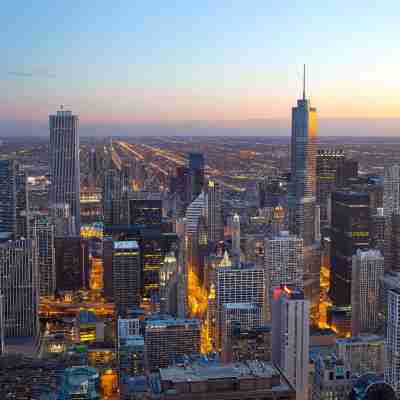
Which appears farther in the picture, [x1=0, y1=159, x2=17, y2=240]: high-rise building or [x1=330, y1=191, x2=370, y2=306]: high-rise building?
[x1=330, y1=191, x2=370, y2=306]: high-rise building

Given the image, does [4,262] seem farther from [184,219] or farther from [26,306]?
[184,219]

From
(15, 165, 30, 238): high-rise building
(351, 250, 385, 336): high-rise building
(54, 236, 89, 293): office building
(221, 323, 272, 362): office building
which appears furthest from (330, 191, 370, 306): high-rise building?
(15, 165, 30, 238): high-rise building

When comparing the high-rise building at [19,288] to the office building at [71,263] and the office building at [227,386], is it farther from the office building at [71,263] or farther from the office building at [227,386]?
the office building at [227,386]

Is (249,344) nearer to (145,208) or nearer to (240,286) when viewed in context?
(240,286)

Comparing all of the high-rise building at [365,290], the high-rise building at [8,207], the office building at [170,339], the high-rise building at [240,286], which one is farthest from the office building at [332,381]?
the high-rise building at [8,207]

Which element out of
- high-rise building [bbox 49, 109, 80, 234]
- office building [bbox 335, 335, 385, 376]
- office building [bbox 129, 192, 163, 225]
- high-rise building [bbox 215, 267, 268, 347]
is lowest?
office building [bbox 335, 335, 385, 376]

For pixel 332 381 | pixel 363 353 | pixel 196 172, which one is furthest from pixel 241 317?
pixel 196 172

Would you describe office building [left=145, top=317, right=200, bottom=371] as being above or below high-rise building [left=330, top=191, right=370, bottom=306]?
below

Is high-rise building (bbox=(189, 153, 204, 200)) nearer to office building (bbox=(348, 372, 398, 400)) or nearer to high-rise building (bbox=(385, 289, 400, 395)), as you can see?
high-rise building (bbox=(385, 289, 400, 395))
